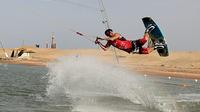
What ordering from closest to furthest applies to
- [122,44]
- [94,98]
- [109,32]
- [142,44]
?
1. [109,32]
2. [122,44]
3. [142,44]
4. [94,98]

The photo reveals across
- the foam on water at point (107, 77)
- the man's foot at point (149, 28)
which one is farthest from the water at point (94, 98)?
the man's foot at point (149, 28)

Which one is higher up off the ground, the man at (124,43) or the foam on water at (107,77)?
the man at (124,43)

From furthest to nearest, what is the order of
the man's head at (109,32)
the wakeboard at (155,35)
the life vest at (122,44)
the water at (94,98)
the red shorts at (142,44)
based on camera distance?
the water at (94,98), the wakeboard at (155,35), the red shorts at (142,44), the life vest at (122,44), the man's head at (109,32)

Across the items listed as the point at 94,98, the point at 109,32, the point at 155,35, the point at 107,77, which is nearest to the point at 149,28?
the point at 155,35

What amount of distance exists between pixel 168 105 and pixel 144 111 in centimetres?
320

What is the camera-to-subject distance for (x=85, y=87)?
31641 mm

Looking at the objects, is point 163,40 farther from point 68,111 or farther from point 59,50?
point 59,50

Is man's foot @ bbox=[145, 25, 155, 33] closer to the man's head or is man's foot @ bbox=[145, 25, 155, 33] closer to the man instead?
the man

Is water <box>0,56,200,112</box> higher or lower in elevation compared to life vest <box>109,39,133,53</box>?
lower

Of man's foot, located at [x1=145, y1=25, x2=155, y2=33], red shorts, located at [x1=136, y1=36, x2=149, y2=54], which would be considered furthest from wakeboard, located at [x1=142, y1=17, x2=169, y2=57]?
red shorts, located at [x1=136, y1=36, x2=149, y2=54]

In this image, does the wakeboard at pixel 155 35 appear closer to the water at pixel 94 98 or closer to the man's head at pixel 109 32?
the man's head at pixel 109 32

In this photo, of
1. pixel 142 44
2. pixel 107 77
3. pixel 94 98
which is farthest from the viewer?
pixel 94 98

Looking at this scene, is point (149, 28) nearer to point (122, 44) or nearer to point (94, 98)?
point (122, 44)

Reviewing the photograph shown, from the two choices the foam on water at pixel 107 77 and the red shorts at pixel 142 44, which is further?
the foam on water at pixel 107 77
